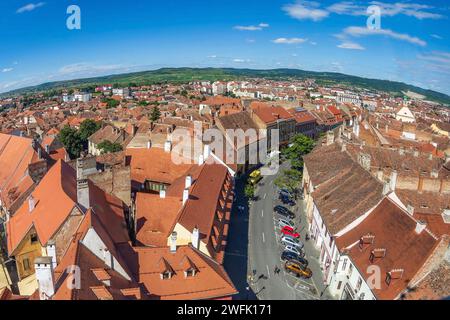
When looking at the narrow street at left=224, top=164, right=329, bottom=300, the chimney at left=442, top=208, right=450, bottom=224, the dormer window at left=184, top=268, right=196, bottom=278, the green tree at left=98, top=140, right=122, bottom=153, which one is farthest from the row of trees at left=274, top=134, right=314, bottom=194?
the green tree at left=98, top=140, right=122, bottom=153

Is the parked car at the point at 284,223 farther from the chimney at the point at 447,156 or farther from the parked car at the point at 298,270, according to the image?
the chimney at the point at 447,156

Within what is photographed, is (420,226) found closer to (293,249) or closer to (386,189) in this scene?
(386,189)

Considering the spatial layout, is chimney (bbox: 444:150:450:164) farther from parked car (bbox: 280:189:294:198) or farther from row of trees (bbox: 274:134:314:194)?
parked car (bbox: 280:189:294:198)

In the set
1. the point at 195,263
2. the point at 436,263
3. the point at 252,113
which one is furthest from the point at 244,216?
the point at 252,113

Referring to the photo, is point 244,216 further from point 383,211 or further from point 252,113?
point 252,113

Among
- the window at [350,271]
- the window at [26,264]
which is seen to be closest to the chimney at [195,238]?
the window at [350,271]

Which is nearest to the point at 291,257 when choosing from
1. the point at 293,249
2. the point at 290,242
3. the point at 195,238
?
the point at 293,249
